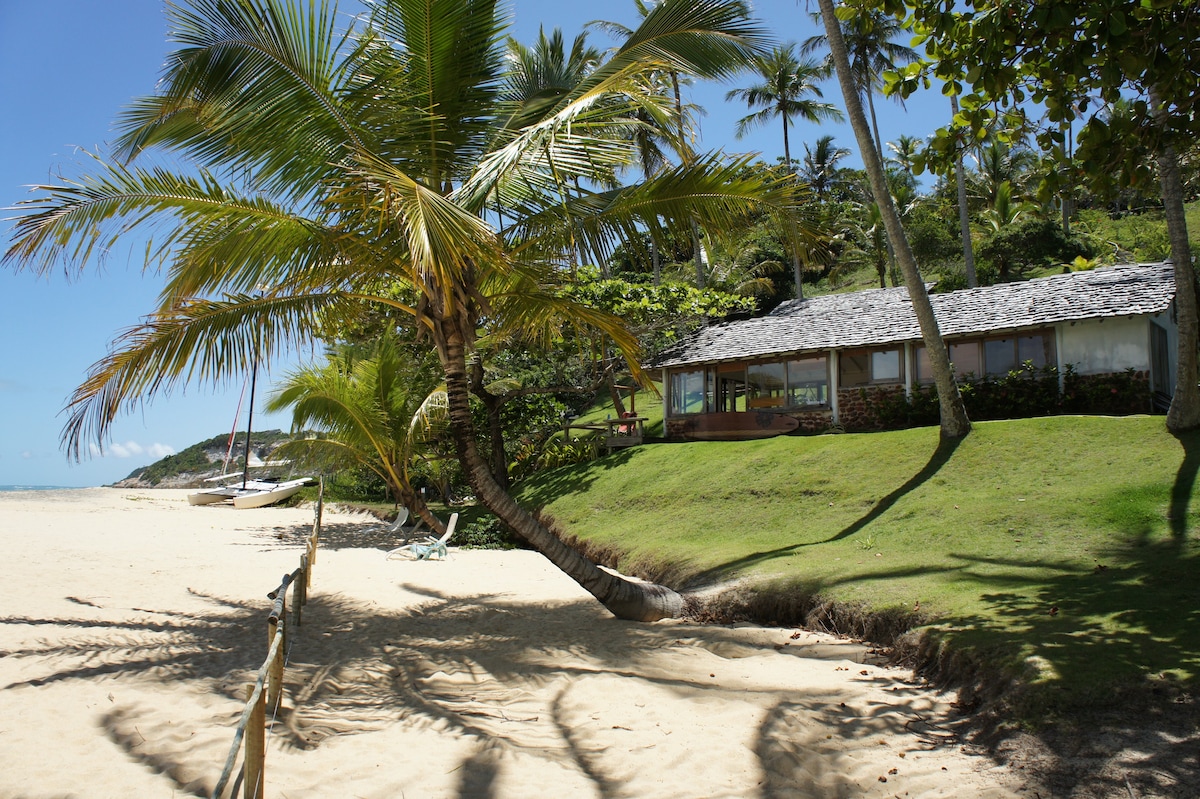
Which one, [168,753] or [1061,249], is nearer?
[168,753]

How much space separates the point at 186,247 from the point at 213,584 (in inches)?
218

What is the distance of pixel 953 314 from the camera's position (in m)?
19.6

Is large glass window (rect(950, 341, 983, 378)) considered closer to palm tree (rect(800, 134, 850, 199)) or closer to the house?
the house

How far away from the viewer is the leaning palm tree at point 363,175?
7082mm

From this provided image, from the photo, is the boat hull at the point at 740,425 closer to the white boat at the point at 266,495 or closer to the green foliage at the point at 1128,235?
the white boat at the point at 266,495

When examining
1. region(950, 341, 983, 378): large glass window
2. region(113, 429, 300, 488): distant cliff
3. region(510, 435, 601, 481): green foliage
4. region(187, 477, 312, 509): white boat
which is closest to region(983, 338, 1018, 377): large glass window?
region(950, 341, 983, 378): large glass window

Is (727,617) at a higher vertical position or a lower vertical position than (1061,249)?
lower

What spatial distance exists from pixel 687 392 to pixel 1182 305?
13941 mm

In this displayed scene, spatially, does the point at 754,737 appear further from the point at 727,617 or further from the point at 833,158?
the point at 833,158

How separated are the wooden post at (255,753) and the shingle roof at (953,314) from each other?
60.4 ft

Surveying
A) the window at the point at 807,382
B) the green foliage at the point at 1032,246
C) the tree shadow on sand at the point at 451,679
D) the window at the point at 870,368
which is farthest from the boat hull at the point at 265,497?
the green foliage at the point at 1032,246

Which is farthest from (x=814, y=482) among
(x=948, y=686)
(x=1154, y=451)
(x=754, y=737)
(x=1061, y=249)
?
(x=1061, y=249)

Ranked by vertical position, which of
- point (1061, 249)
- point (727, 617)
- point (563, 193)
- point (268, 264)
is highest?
point (1061, 249)

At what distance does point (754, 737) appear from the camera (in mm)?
5094
